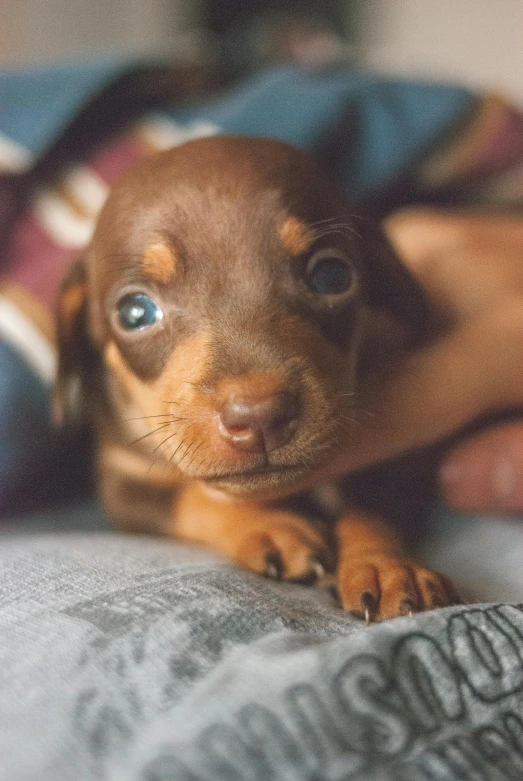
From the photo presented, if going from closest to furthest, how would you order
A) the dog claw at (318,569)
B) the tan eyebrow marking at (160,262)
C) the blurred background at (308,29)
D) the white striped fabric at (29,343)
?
the dog claw at (318,569)
the tan eyebrow marking at (160,262)
the white striped fabric at (29,343)
the blurred background at (308,29)

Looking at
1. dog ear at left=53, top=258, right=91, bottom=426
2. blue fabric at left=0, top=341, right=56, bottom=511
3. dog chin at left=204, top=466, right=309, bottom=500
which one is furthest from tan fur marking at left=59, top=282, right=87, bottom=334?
dog chin at left=204, top=466, right=309, bottom=500

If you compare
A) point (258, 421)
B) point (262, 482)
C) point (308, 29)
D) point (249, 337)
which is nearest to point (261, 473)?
point (262, 482)

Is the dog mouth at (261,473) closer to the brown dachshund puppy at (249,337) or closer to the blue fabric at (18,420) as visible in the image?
the brown dachshund puppy at (249,337)

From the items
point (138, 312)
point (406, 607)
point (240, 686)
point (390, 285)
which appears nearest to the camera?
point (240, 686)

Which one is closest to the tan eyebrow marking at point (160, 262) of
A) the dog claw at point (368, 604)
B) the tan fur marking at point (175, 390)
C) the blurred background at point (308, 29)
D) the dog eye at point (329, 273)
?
the tan fur marking at point (175, 390)

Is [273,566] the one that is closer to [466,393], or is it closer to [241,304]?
[241,304]

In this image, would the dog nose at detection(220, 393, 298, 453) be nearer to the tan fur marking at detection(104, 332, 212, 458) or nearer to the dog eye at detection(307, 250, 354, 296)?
the tan fur marking at detection(104, 332, 212, 458)

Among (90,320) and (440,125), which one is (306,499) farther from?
(440,125)
